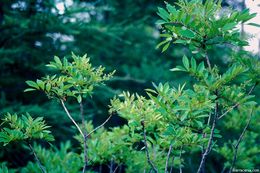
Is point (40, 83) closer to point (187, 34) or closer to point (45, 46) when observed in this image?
point (187, 34)

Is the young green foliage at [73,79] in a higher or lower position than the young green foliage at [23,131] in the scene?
higher

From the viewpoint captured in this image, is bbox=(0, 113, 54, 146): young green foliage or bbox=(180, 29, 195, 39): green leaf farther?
bbox=(0, 113, 54, 146): young green foliage

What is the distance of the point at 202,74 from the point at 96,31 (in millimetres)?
4145

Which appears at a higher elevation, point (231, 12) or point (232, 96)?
point (231, 12)

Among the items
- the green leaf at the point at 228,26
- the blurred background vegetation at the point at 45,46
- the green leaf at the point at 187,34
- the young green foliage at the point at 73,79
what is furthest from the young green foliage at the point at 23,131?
the blurred background vegetation at the point at 45,46

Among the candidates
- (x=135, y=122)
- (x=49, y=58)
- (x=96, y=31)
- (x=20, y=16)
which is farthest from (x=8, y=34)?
(x=135, y=122)

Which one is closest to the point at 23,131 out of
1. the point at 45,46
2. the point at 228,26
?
the point at 228,26

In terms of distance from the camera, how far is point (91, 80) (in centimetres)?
205

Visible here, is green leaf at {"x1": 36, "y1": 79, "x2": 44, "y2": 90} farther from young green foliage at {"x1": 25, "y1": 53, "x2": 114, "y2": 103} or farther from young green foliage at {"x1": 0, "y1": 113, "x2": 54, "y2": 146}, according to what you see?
young green foliage at {"x1": 0, "y1": 113, "x2": 54, "y2": 146}

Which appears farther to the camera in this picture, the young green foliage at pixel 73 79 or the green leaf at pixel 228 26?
the young green foliage at pixel 73 79

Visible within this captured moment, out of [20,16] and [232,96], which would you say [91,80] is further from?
[20,16]

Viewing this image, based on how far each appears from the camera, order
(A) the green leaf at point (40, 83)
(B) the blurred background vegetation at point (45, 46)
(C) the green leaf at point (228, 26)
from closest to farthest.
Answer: (C) the green leaf at point (228, 26), (A) the green leaf at point (40, 83), (B) the blurred background vegetation at point (45, 46)

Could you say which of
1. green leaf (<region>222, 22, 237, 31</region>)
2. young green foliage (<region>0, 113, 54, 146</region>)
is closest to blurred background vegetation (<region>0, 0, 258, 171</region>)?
young green foliage (<region>0, 113, 54, 146</region>)

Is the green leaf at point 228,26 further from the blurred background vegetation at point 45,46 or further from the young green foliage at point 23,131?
the blurred background vegetation at point 45,46
